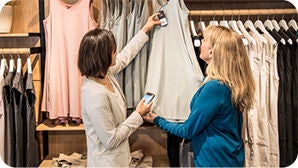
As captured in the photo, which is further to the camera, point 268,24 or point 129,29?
point 268,24

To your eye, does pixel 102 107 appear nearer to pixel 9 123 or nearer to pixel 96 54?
pixel 96 54

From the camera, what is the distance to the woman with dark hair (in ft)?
5.57

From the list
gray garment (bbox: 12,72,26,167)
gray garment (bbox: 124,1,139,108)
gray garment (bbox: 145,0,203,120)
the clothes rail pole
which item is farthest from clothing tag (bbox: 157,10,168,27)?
gray garment (bbox: 12,72,26,167)

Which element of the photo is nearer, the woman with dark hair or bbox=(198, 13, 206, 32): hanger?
the woman with dark hair

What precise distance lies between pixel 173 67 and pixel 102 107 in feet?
2.05

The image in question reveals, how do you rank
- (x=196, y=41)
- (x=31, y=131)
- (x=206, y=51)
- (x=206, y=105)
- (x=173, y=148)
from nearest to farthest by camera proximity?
(x=206, y=105) < (x=206, y=51) < (x=196, y=41) < (x=31, y=131) < (x=173, y=148)

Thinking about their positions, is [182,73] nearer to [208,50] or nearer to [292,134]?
[208,50]

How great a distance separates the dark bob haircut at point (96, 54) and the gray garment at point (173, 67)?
1.56 feet

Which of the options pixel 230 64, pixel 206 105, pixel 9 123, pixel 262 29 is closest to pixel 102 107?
pixel 206 105

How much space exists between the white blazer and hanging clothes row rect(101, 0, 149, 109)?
33 cm

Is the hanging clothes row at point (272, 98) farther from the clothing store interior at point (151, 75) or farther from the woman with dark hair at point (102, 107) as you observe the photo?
the woman with dark hair at point (102, 107)

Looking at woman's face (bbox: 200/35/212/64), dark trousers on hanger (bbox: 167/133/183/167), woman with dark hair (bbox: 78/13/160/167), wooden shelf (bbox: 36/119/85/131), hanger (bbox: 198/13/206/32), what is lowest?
dark trousers on hanger (bbox: 167/133/183/167)

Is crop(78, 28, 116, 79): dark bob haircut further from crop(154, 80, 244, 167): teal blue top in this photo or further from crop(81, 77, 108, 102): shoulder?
crop(154, 80, 244, 167): teal blue top

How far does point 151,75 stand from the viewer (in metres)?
2.20
